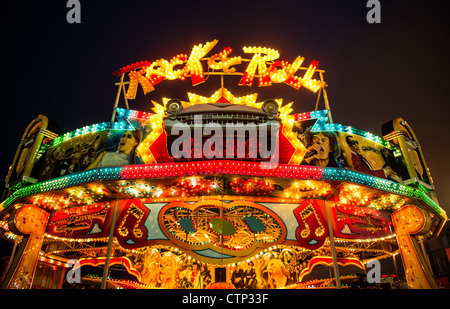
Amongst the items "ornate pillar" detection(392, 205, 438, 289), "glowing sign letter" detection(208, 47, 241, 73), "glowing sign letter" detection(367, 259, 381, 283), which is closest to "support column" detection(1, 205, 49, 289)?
"glowing sign letter" detection(208, 47, 241, 73)

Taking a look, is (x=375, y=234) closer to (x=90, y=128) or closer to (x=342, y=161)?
(x=342, y=161)

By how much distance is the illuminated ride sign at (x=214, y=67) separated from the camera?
11156 mm

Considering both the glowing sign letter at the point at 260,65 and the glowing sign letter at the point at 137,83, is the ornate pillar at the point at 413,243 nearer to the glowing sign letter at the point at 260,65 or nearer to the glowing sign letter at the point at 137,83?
the glowing sign letter at the point at 260,65

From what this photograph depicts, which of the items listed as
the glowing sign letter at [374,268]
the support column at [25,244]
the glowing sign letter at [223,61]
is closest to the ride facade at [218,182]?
the support column at [25,244]

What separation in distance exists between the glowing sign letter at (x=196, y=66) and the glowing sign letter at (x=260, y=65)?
1715mm

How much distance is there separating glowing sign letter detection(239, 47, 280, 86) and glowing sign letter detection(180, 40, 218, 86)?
1715mm

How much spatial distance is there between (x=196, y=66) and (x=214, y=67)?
0.84 metres

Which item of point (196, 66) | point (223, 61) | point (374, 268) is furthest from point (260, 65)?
point (374, 268)

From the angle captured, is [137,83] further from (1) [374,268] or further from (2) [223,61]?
(1) [374,268]

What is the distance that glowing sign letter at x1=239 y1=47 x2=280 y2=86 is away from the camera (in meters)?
11.3

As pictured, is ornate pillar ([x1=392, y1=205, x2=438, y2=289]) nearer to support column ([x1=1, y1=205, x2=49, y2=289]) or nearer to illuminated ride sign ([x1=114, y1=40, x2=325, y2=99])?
illuminated ride sign ([x1=114, y1=40, x2=325, y2=99])

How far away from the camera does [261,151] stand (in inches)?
337
